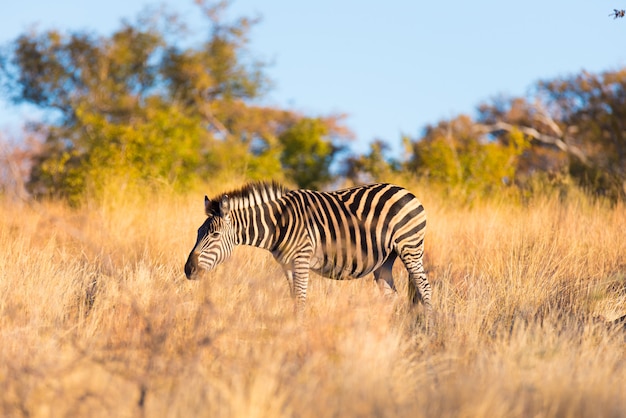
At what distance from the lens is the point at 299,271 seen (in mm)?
6809

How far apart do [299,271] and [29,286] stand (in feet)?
7.23

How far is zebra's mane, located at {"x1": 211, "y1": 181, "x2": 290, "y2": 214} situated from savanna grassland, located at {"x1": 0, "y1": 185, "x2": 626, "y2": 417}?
2.21ft

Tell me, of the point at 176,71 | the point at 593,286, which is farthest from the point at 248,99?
the point at 593,286

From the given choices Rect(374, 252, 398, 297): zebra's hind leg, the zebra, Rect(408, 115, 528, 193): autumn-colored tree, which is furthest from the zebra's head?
Rect(408, 115, 528, 193): autumn-colored tree

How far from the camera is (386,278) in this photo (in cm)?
773

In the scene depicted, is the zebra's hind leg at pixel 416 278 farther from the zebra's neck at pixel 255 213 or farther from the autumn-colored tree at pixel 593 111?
the autumn-colored tree at pixel 593 111

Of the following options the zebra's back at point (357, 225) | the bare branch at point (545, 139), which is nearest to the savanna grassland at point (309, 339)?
the zebra's back at point (357, 225)

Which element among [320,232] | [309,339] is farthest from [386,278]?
[309,339]

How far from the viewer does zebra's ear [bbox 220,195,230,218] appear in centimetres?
677

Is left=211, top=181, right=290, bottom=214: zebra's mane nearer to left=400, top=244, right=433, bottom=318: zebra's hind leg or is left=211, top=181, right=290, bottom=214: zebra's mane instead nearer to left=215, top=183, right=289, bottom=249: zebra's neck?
left=215, top=183, right=289, bottom=249: zebra's neck

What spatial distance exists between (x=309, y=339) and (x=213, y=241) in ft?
6.55

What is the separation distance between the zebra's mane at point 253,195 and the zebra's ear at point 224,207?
142mm

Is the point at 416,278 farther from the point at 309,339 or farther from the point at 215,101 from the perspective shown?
the point at 215,101

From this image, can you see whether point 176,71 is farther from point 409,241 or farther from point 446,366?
point 446,366
